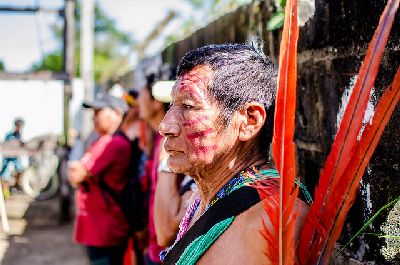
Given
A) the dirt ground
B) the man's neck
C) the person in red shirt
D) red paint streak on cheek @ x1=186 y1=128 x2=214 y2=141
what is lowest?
the dirt ground

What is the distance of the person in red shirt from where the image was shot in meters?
3.60

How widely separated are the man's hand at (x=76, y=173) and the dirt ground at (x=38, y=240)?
2.54 metres

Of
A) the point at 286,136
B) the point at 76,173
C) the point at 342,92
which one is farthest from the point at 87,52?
the point at 286,136

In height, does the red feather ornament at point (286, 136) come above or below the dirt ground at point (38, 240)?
above

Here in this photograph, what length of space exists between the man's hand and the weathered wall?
1826 mm

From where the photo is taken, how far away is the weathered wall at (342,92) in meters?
1.39

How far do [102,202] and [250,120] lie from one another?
8.21 ft

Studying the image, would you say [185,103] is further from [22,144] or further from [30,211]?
[22,144]

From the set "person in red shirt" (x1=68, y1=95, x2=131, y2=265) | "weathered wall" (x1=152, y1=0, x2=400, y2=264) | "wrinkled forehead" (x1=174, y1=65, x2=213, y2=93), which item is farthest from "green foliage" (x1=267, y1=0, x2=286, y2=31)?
"person in red shirt" (x1=68, y1=95, x2=131, y2=265)

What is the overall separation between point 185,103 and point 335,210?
1.75 feet

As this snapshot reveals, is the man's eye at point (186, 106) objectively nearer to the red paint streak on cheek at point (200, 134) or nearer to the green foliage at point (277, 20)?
the red paint streak on cheek at point (200, 134)

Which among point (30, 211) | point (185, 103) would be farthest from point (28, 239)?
point (185, 103)

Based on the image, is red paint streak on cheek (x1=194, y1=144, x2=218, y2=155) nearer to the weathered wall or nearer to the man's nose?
the man's nose

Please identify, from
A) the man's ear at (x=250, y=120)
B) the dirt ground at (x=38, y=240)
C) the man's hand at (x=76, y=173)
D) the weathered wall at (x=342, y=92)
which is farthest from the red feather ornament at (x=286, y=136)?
the dirt ground at (x=38, y=240)
